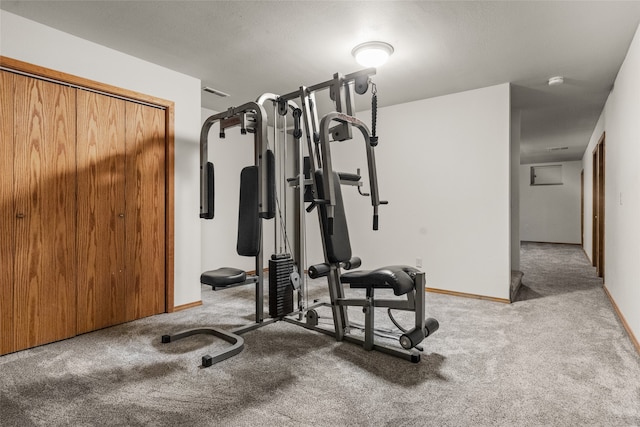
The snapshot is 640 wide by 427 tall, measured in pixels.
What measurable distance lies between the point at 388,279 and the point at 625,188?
2.38 meters

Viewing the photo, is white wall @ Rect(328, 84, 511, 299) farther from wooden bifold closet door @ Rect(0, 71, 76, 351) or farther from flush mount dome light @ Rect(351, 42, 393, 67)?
wooden bifold closet door @ Rect(0, 71, 76, 351)

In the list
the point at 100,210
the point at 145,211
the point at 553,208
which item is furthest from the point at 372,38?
the point at 553,208

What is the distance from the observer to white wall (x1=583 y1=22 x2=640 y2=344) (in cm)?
264

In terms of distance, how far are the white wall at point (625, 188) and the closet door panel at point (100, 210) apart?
3975 millimetres

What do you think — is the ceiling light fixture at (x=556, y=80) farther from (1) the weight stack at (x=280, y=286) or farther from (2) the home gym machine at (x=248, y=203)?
(1) the weight stack at (x=280, y=286)

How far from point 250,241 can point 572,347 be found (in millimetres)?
2427

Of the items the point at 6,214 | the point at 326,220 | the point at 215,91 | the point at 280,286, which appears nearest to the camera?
the point at 6,214

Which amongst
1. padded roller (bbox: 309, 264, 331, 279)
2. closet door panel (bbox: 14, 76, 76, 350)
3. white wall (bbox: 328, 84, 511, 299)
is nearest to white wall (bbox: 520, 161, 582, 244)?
white wall (bbox: 328, 84, 511, 299)

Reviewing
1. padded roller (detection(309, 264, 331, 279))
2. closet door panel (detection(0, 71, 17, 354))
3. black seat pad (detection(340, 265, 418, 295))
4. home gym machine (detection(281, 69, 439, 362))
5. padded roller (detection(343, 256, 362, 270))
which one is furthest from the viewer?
padded roller (detection(343, 256, 362, 270))

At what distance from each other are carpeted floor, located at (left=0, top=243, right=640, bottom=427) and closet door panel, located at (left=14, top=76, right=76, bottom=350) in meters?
0.21

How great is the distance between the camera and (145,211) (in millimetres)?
3229

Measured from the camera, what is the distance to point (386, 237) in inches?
184

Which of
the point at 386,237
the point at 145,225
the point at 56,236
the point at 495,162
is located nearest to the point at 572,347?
the point at 495,162

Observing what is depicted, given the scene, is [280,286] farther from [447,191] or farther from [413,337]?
[447,191]
